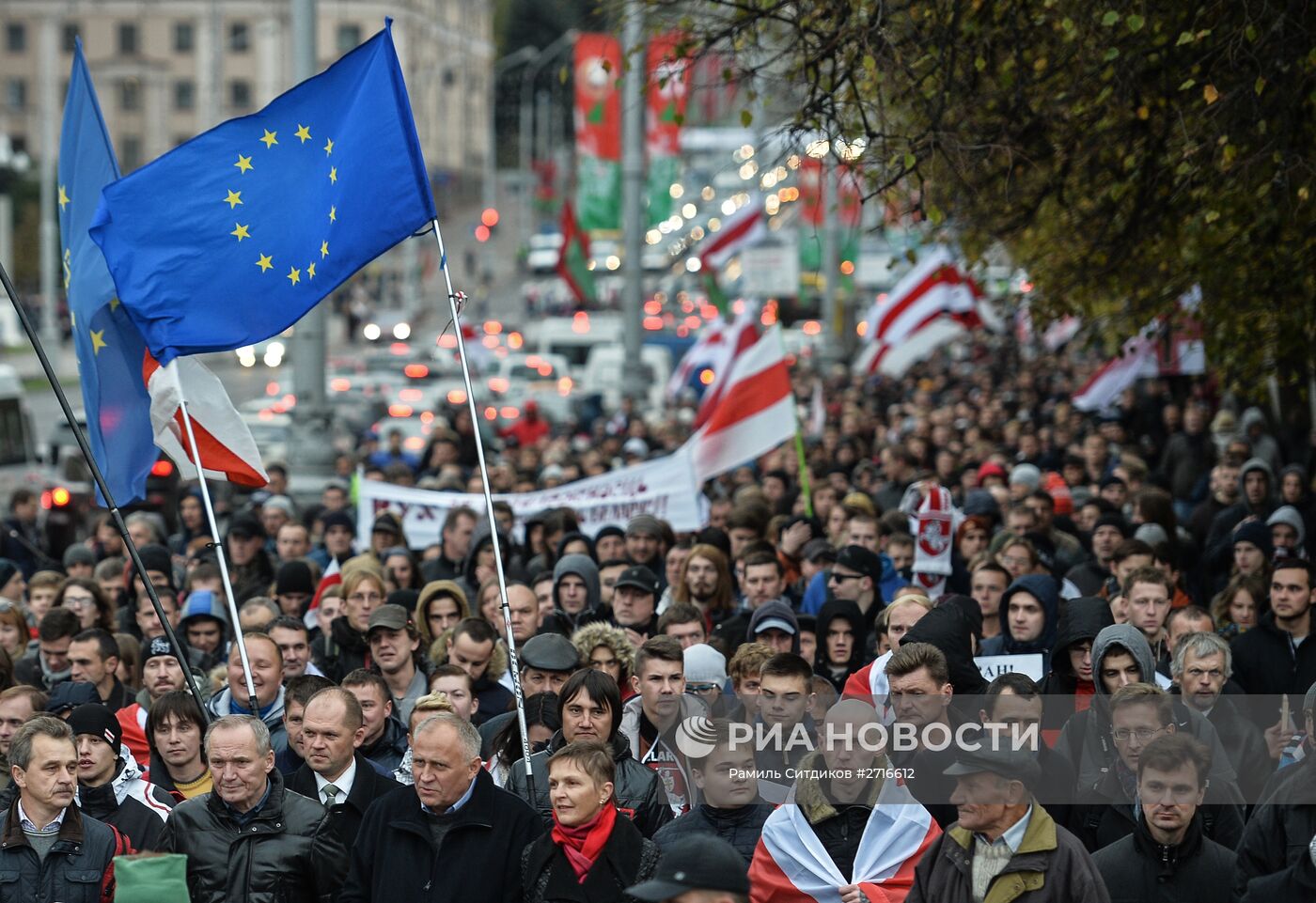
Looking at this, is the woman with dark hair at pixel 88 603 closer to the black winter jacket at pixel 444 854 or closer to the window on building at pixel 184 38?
the black winter jacket at pixel 444 854

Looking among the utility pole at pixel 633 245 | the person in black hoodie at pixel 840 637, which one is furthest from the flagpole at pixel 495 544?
the utility pole at pixel 633 245

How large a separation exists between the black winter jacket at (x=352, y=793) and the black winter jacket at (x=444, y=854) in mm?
377

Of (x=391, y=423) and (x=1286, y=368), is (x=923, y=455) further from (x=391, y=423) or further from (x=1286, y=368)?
(x=391, y=423)

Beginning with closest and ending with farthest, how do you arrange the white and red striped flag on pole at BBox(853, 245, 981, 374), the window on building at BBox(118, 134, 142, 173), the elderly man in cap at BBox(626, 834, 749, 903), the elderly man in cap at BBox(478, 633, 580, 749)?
the elderly man in cap at BBox(626, 834, 749, 903) < the elderly man in cap at BBox(478, 633, 580, 749) < the white and red striped flag on pole at BBox(853, 245, 981, 374) < the window on building at BBox(118, 134, 142, 173)

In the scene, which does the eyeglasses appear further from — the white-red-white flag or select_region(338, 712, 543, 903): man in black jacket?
the white-red-white flag

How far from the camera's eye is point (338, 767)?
23.2 feet

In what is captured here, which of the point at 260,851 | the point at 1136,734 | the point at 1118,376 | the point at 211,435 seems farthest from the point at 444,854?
the point at 1118,376

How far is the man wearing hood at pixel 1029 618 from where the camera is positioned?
31.3 feet

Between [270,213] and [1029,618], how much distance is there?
3.88m


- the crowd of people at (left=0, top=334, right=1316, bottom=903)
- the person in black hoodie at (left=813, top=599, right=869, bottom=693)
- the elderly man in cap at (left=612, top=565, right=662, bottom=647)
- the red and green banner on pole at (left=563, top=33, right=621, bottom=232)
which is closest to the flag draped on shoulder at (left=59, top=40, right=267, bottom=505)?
the crowd of people at (left=0, top=334, right=1316, bottom=903)

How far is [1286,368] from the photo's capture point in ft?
48.2

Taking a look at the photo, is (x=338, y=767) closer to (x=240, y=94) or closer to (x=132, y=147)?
(x=132, y=147)

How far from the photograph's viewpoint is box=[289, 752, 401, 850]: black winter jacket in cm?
699

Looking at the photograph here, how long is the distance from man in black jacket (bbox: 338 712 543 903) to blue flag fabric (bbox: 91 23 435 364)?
2701 mm
